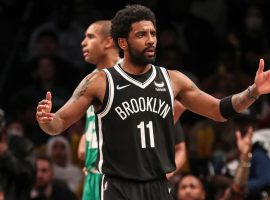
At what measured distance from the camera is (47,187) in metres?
9.09

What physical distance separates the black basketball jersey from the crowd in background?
2806 millimetres

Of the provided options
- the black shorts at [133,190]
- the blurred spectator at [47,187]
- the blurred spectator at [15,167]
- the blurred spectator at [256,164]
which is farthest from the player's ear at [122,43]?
the blurred spectator at [47,187]

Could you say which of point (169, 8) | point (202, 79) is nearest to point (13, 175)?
point (202, 79)

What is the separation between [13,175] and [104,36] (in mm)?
1692

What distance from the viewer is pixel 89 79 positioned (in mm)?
6195

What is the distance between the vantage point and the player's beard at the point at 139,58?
612 centimetres

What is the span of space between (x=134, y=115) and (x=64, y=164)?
414 cm

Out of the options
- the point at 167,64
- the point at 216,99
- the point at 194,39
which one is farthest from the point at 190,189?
the point at 194,39

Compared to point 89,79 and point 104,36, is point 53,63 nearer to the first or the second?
point 104,36

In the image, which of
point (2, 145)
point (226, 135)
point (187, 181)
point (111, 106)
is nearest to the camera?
point (111, 106)

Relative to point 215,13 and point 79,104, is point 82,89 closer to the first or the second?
point 79,104

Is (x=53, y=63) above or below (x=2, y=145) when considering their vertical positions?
above

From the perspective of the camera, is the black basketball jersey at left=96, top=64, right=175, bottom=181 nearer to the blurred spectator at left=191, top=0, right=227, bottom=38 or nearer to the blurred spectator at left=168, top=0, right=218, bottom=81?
the blurred spectator at left=168, top=0, right=218, bottom=81

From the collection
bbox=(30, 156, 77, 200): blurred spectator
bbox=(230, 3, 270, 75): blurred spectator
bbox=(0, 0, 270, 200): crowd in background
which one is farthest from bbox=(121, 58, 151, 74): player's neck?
bbox=(230, 3, 270, 75): blurred spectator
